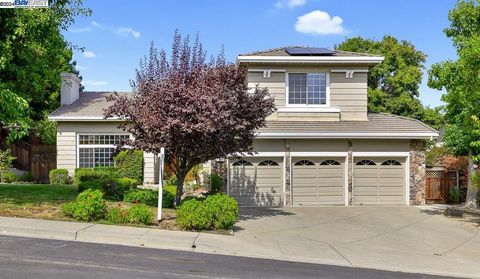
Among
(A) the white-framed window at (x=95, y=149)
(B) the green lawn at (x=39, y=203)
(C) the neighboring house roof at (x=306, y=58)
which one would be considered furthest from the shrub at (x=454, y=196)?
(A) the white-framed window at (x=95, y=149)

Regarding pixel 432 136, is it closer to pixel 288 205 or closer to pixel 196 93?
pixel 288 205

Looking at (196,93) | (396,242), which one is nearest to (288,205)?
(396,242)

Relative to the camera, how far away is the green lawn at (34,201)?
1336cm

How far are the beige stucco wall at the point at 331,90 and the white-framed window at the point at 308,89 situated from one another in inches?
6.9

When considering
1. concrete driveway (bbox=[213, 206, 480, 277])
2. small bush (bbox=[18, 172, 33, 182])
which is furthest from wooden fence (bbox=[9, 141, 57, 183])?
concrete driveway (bbox=[213, 206, 480, 277])

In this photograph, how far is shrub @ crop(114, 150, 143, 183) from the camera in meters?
23.7

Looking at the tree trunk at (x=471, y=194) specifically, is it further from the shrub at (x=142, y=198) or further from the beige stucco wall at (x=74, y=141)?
the beige stucco wall at (x=74, y=141)

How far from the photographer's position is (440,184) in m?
22.1

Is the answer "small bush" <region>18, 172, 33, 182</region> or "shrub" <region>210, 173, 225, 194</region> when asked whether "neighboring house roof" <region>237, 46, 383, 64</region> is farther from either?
"small bush" <region>18, 172, 33, 182</region>

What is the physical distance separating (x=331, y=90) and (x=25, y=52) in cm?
1263

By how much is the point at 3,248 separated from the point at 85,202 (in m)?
3.83

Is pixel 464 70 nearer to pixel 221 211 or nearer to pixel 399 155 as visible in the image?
pixel 399 155

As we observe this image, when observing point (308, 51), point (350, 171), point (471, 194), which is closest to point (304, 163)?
point (350, 171)

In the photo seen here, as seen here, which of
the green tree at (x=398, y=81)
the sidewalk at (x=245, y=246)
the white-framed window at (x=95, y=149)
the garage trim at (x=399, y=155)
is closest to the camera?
the sidewalk at (x=245, y=246)
